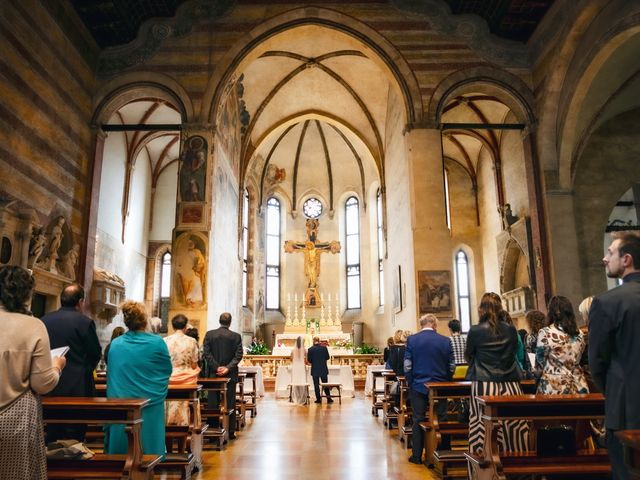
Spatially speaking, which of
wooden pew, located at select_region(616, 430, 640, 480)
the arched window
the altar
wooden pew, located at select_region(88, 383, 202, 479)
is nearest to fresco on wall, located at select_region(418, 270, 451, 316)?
the altar

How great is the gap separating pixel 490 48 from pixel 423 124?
8.85ft

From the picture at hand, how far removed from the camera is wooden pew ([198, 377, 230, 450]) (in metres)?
7.07

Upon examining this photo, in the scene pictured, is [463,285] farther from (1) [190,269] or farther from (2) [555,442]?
(2) [555,442]

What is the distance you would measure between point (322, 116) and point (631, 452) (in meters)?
19.0

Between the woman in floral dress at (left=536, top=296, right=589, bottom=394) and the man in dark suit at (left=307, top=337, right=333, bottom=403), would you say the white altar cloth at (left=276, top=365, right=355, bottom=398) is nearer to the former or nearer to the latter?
the man in dark suit at (left=307, top=337, right=333, bottom=403)

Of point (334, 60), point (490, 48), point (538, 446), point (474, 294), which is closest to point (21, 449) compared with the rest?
point (538, 446)

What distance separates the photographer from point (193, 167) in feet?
43.8

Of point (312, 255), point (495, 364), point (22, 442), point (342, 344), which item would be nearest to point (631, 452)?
point (495, 364)

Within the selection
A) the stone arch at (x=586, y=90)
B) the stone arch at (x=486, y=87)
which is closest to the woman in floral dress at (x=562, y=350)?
the stone arch at (x=586, y=90)

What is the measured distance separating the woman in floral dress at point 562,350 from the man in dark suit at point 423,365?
1485 mm

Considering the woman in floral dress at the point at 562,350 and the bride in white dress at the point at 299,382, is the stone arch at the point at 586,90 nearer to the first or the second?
the bride in white dress at the point at 299,382

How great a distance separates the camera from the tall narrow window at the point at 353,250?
80.4ft

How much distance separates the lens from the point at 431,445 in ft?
19.5

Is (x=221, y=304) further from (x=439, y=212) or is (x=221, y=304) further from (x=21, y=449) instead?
(x=21, y=449)
